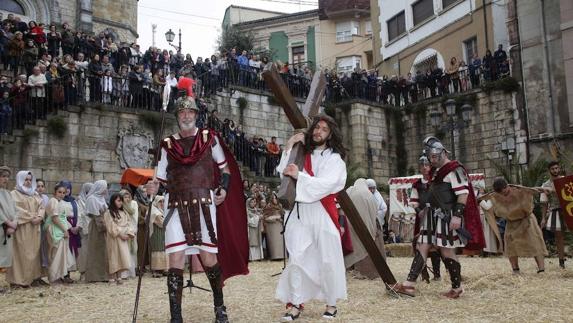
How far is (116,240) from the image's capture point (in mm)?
9312

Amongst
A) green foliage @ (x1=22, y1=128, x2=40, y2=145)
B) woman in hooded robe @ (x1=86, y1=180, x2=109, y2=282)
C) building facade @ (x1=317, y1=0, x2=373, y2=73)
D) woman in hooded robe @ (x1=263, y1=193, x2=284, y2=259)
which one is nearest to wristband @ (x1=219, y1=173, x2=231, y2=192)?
woman in hooded robe @ (x1=86, y1=180, x2=109, y2=282)

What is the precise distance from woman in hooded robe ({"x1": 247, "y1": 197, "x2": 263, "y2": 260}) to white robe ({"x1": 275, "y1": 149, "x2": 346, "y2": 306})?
881 centimetres

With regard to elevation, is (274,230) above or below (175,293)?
above

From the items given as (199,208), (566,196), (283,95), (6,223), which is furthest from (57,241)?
(566,196)

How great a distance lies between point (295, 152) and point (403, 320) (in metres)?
1.85

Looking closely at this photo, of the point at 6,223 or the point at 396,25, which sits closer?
the point at 6,223

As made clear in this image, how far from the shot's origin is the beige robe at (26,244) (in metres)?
8.44

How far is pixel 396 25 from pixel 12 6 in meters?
17.9

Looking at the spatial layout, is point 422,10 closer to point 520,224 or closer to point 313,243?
point 520,224

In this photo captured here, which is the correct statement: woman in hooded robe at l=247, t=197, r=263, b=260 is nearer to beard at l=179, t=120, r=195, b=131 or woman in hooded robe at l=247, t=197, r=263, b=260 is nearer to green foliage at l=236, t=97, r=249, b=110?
green foliage at l=236, t=97, r=249, b=110

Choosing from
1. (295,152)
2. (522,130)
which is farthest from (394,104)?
(295,152)

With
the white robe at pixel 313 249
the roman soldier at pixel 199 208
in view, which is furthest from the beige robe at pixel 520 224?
the roman soldier at pixel 199 208

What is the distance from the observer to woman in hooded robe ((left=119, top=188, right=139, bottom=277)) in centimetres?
987

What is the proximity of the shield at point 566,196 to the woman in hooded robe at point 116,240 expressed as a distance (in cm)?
696
